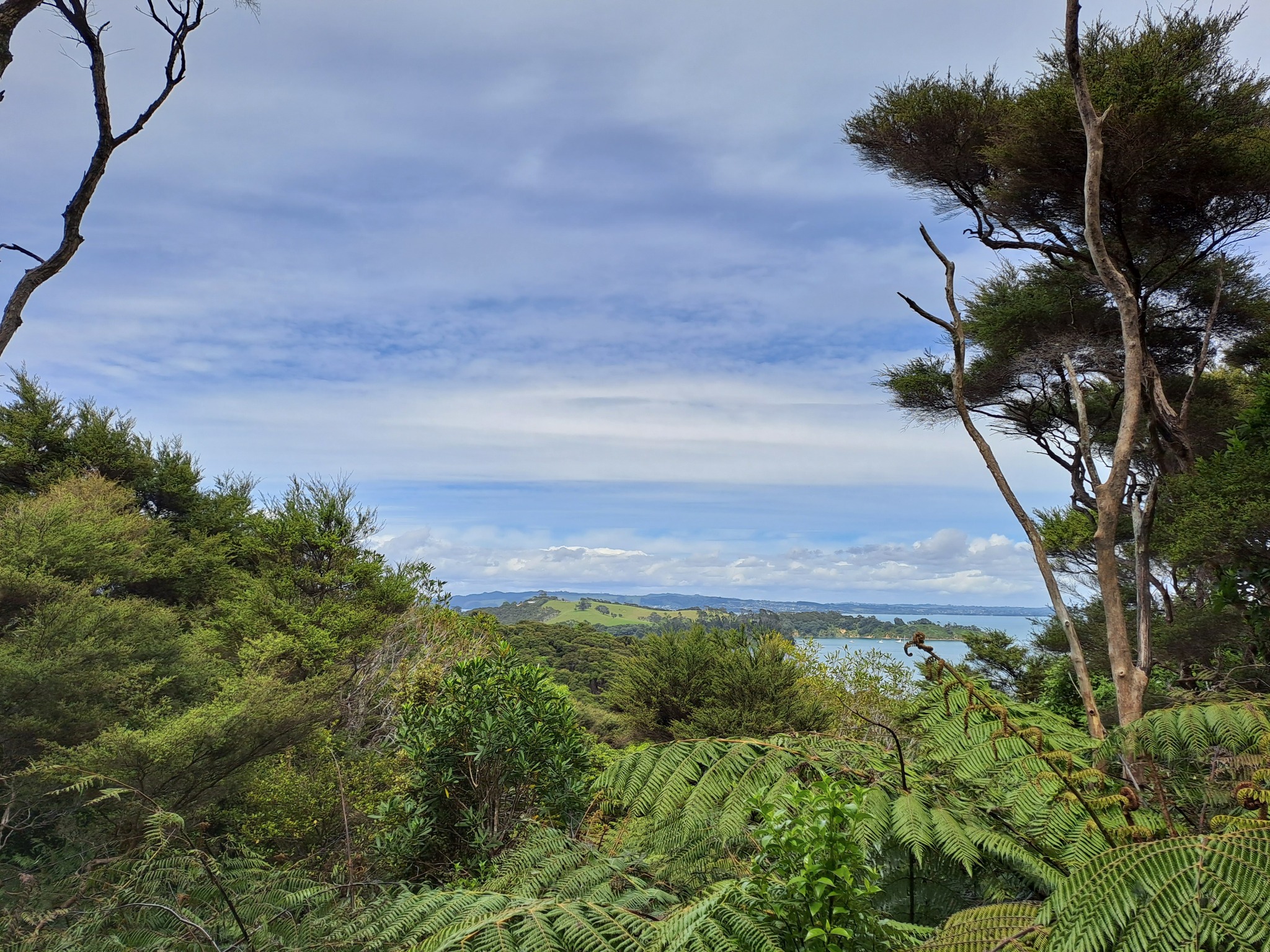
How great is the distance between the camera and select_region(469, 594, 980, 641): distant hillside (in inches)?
792

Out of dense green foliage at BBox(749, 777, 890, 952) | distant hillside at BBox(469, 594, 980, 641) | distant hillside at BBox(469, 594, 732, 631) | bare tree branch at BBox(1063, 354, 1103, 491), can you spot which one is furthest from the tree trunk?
distant hillside at BBox(469, 594, 732, 631)

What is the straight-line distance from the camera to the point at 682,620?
16.7 meters

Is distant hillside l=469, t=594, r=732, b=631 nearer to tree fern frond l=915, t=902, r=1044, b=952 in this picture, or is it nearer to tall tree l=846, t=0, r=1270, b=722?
tall tree l=846, t=0, r=1270, b=722

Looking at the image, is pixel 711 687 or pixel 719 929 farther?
pixel 711 687

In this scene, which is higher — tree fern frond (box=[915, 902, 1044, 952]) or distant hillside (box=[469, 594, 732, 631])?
tree fern frond (box=[915, 902, 1044, 952])

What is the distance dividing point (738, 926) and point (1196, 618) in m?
10.4

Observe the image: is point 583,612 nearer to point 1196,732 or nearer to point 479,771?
point 479,771

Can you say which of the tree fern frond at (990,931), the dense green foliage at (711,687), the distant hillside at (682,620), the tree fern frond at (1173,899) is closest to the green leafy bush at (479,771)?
the tree fern frond at (990,931)

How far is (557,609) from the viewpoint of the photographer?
6650 centimetres

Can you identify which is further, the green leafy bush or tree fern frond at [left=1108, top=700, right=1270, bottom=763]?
the green leafy bush

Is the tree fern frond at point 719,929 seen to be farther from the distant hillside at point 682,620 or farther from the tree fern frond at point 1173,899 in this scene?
the distant hillside at point 682,620

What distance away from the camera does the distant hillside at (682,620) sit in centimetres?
2012

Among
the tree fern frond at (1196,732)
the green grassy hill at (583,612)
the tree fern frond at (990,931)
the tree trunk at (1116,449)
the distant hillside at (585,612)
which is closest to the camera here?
the tree fern frond at (990,931)

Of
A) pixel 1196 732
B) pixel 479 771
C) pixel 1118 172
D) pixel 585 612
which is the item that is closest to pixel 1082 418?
pixel 1118 172
